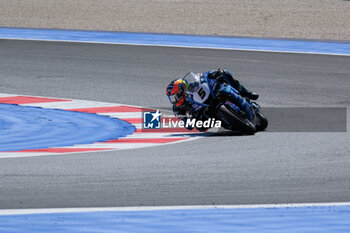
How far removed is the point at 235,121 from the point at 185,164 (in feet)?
6.44

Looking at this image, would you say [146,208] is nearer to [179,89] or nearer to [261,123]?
[179,89]

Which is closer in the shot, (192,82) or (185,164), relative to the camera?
(185,164)

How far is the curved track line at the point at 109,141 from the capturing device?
9.07 meters

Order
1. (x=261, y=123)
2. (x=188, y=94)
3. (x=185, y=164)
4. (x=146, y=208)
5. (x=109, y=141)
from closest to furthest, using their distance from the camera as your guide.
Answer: (x=146, y=208) < (x=185, y=164) < (x=109, y=141) < (x=188, y=94) < (x=261, y=123)

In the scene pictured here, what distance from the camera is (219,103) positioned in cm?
992

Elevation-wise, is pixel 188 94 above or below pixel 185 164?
above

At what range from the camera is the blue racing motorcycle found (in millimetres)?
9859

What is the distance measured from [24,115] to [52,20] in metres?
14.6

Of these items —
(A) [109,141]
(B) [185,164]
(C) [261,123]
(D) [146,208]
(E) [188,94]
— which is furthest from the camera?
(C) [261,123]

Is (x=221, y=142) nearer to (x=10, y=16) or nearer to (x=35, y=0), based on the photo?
(x=10, y=16)

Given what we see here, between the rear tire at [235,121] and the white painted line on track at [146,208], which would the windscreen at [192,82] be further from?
the white painted line on track at [146,208]

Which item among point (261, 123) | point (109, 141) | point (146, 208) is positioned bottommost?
point (146, 208)

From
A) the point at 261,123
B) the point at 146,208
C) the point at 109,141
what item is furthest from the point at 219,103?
the point at 146,208

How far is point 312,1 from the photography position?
107 feet
